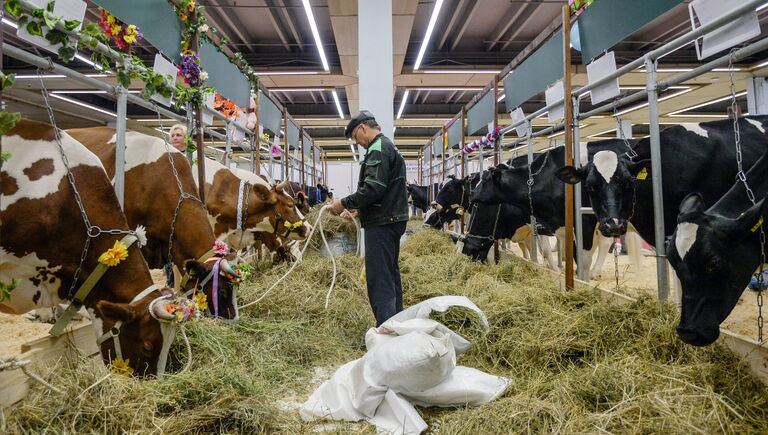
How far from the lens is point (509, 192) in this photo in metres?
5.55

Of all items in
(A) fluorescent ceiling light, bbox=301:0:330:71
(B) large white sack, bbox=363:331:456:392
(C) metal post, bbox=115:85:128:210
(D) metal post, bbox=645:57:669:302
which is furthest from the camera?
→ (A) fluorescent ceiling light, bbox=301:0:330:71

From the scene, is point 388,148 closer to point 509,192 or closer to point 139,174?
point 139,174

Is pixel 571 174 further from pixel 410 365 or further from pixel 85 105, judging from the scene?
pixel 85 105

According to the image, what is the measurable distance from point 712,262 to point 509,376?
1.12 m

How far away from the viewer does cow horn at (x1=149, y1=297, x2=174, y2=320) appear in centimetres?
216

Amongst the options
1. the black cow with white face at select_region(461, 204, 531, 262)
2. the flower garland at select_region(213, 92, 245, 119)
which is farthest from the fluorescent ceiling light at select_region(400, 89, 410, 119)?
the flower garland at select_region(213, 92, 245, 119)

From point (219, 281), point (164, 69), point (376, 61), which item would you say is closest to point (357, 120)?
point (164, 69)

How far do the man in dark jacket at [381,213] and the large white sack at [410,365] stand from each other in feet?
3.57

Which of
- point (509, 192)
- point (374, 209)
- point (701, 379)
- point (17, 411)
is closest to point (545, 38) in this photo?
point (509, 192)

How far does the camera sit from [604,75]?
11.5 feet

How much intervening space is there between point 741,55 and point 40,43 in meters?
3.32

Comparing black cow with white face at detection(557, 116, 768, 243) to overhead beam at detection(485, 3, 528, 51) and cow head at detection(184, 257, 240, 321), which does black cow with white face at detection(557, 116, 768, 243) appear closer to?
cow head at detection(184, 257, 240, 321)

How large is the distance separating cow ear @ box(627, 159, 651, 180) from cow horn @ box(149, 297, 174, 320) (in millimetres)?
3318

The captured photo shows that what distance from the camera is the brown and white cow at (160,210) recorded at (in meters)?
3.26
